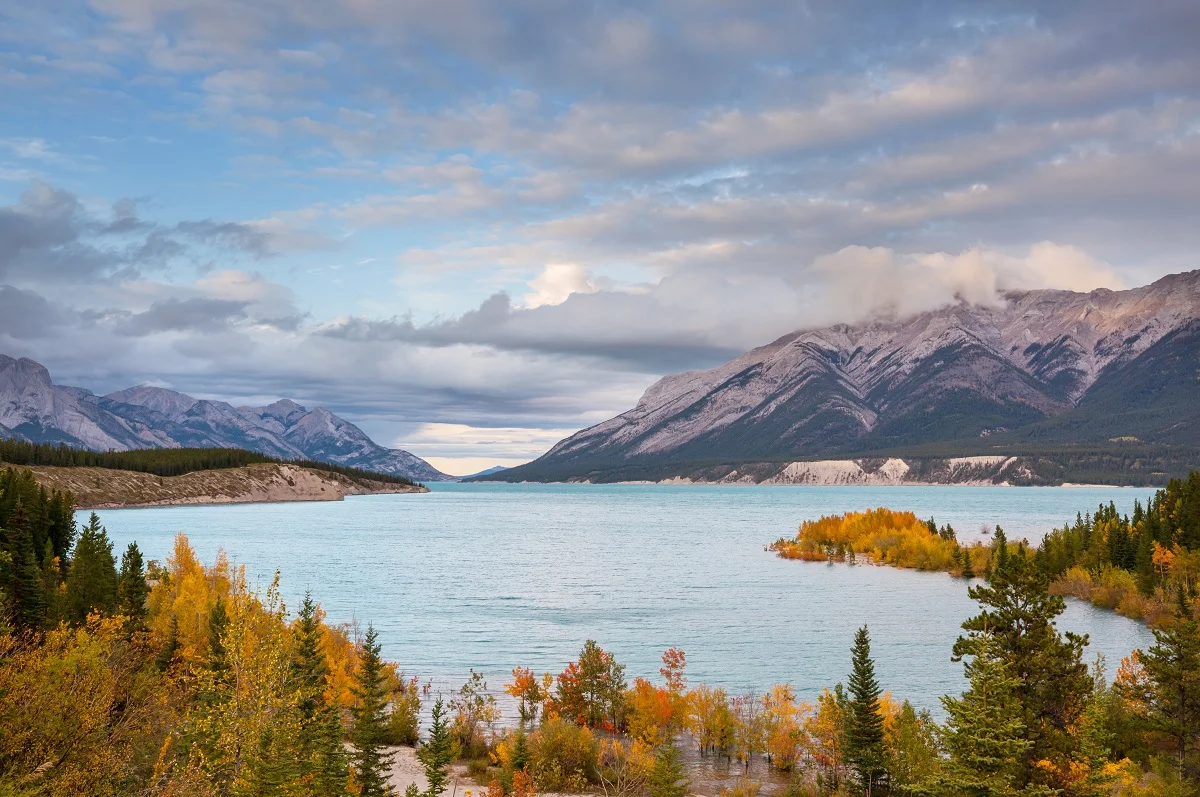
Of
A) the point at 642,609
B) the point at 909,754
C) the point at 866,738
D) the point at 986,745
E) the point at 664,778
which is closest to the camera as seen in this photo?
the point at 986,745

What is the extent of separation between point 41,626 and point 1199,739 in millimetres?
75292

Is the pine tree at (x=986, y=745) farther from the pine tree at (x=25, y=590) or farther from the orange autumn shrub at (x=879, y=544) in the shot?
the orange autumn shrub at (x=879, y=544)

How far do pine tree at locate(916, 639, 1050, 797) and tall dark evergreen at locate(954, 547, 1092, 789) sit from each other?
4.08ft

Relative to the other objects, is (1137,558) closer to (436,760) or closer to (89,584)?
(436,760)

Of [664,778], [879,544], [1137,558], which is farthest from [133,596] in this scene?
[879,544]

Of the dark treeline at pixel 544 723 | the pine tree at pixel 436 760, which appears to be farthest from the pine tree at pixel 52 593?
the pine tree at pixel 436 760

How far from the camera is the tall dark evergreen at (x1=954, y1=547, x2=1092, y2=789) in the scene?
3453 cm

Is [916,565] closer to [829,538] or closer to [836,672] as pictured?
[829,538]

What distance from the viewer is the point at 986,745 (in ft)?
103

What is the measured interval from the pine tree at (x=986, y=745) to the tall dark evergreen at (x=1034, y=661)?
4.08ft

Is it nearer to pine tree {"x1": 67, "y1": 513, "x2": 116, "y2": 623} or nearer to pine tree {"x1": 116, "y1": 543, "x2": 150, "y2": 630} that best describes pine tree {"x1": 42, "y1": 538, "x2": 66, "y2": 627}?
pine tree {"x1": 67, "y1": 513, "x2": 116, "y2": 623}

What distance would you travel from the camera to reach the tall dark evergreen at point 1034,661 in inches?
1359

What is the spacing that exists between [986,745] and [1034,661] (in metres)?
6.23

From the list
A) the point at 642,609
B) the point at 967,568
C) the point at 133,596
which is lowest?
the point at 642,609
